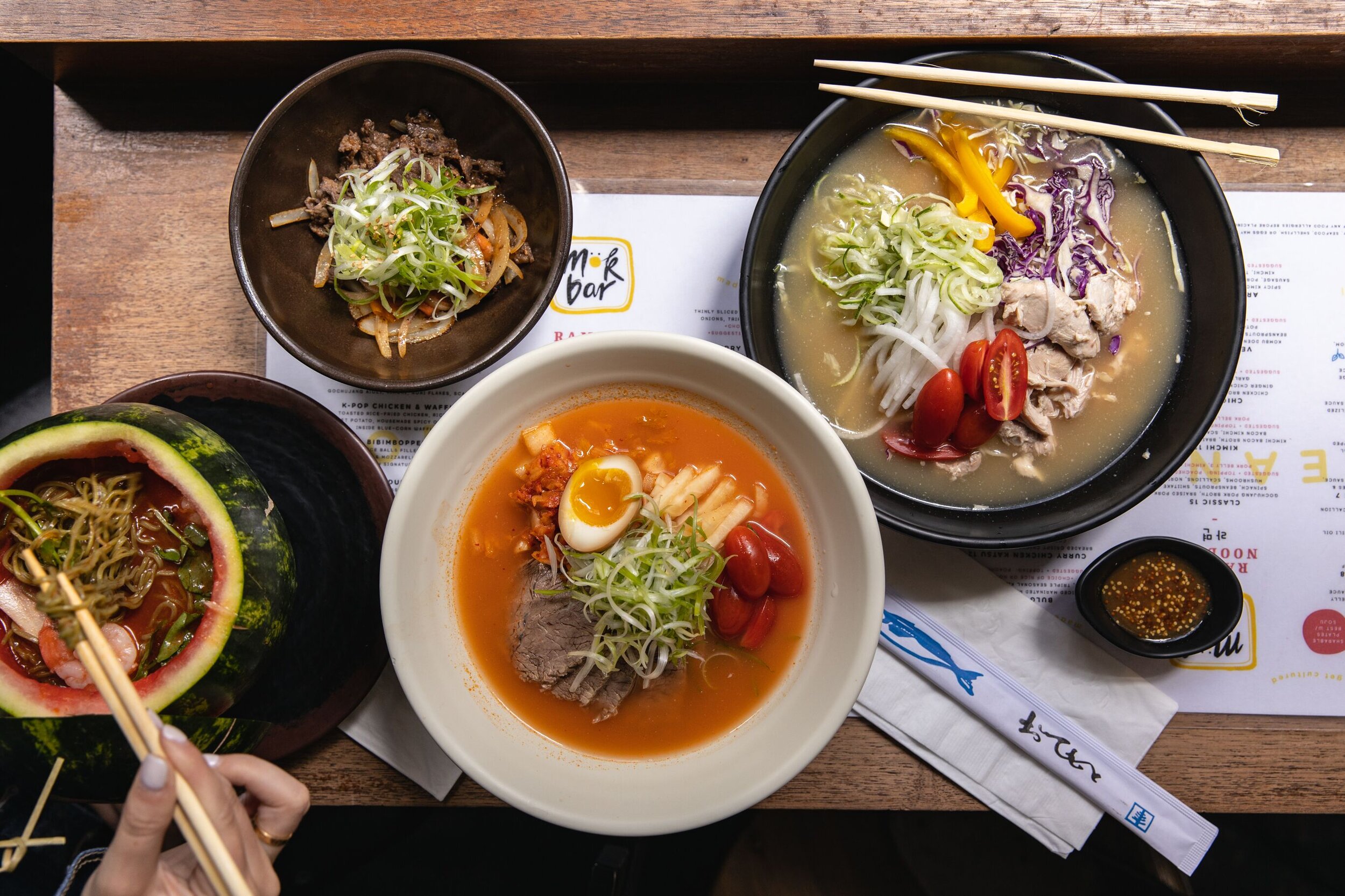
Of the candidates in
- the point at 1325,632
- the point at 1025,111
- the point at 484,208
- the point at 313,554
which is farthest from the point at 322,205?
the point at 1325,632

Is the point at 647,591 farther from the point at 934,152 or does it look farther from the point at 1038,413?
the point at 934,152

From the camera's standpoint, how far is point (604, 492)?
5.31 feet

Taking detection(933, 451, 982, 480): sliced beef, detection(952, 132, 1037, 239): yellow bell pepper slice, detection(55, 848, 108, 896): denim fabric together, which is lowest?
detection(55, 848, 108, 896): denim fabric

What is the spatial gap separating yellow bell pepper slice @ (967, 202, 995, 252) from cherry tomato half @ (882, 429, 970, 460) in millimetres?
430

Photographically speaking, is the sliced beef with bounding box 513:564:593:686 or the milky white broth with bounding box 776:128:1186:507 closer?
the sliced beef with bounding box 513:564:593:686

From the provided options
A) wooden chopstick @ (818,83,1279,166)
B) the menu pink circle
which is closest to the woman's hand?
wooden chopstick @ (818,83,1279,166)

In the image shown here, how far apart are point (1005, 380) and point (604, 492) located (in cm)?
86

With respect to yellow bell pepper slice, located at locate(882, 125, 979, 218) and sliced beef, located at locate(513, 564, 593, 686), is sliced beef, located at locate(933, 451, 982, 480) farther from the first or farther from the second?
sliced beef, located at locate(513, 564, 593, 686)

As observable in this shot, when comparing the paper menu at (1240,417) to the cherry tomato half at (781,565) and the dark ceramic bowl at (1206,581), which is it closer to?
the dark ceramic bowl at (1206,581)

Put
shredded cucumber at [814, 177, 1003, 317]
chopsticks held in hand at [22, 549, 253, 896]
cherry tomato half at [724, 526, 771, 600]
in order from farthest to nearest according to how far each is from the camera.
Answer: shredded cucumber at [814, 177, 1003, 317] → cherry tomato half at [724, 526, 771, 600] → chopsticks held in hand at [22, 549, 253, 896]

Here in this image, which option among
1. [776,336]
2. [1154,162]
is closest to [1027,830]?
[776,336]

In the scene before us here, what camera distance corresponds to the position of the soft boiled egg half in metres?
1.60

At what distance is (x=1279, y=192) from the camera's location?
1889mm

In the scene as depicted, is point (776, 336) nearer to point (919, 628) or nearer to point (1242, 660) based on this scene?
point (919, 628)
